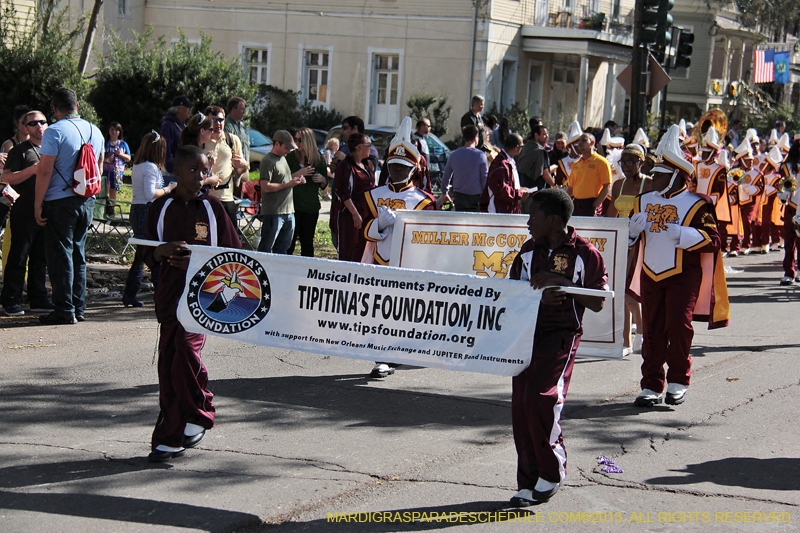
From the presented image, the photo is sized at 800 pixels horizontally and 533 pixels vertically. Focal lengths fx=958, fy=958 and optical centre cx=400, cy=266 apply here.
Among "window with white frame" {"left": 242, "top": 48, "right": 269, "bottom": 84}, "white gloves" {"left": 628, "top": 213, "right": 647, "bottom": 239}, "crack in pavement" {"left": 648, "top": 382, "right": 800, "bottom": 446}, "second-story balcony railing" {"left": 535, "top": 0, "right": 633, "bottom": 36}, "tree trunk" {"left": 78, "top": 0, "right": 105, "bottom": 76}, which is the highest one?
"second-story balcony railing" {"left": 535, "top": 0, "right": 633, "bottom": 36}

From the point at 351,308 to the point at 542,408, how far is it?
1.30m

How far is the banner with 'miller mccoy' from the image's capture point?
5238 mm

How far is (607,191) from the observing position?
475 inches

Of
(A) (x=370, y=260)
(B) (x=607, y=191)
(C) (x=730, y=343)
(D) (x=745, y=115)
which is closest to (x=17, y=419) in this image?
(A) (x=370, y=260)

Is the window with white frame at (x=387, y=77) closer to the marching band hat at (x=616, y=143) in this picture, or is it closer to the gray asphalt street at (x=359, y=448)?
the marching band hat at (x=616, y=143)

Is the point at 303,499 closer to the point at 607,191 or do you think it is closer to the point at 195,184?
the point at 195,184

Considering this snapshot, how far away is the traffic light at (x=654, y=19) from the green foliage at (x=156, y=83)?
11.0 m

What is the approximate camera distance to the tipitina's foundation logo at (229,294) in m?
5.45

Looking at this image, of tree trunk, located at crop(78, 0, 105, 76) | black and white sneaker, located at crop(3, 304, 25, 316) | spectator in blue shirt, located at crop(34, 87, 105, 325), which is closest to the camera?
spectator in blue shirt, located at crop(34, 87, 105, 325)

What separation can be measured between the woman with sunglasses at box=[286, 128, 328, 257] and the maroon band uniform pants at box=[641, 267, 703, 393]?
16.3 ft

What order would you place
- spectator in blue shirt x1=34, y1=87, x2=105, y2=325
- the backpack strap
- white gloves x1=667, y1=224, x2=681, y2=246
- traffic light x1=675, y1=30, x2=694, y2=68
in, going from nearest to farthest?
1. the backpack strap
2. white gloves x1=667, y1=224, x2=681, y2=246
3. spectator in blue shirt x1=34, y1=87, x2=105, y2=325
4. traffic light x1=675, y1=30, x2=694, y2=68

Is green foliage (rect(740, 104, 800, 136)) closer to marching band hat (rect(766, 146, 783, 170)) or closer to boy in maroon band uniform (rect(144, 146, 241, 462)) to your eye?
marching band hat (rect(766, 146, 783, 170))

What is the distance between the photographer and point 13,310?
9539 millimetres

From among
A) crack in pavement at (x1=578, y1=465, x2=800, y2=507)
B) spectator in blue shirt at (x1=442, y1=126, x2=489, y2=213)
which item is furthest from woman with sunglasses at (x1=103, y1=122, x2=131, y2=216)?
crack in pavement at (x1=578, y1=465, x2=800, y2=507)
